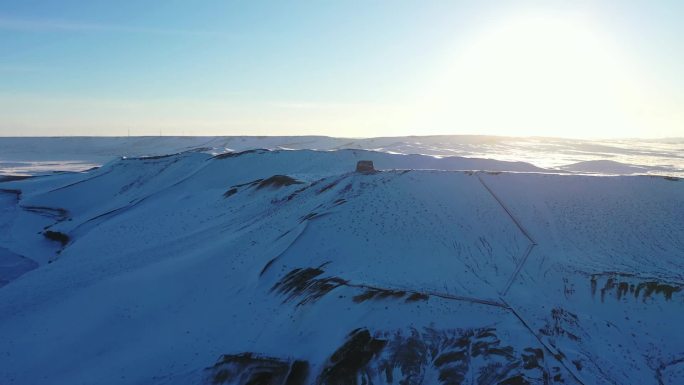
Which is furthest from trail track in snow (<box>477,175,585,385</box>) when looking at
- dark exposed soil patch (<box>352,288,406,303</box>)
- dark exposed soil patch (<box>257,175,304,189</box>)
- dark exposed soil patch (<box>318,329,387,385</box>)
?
dark exposed soil patch (<box>257,175,304,189</box>)

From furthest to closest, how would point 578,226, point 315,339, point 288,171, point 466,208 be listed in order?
point 288,171
point 466,208
point 578,226
point 315,339

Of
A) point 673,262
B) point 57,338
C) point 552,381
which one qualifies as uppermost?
point 673,262

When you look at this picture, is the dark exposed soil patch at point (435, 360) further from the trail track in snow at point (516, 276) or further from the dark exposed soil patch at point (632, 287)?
the dark exposed soil patch at point (632, 287)

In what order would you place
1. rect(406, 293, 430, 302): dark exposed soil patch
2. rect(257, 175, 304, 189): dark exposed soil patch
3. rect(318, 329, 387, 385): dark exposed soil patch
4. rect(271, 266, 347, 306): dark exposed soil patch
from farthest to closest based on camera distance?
rect(257, 175, 304, 189): dark exposed soil patch
rect(271, 266, 347, 306): dark exposed soil patch
rect(406, 293, 430, 302): dark exposed soil patch
rect(318, 329, 387, 385): dark exposed soil patch

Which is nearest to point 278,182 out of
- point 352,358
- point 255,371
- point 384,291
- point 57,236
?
point 57,236

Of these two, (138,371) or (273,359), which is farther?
(138,371)

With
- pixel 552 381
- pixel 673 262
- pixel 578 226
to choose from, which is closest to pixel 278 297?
pixel 552 381

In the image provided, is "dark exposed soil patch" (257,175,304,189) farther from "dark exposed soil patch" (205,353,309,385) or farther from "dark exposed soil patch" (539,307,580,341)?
"dark exposed soil patch" (539,307,580,341)

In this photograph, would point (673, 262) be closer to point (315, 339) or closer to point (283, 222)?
point (315, 339)

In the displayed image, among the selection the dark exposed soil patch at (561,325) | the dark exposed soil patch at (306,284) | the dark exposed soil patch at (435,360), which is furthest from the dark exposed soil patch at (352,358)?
the dark exposed soil patch at (561,325)
